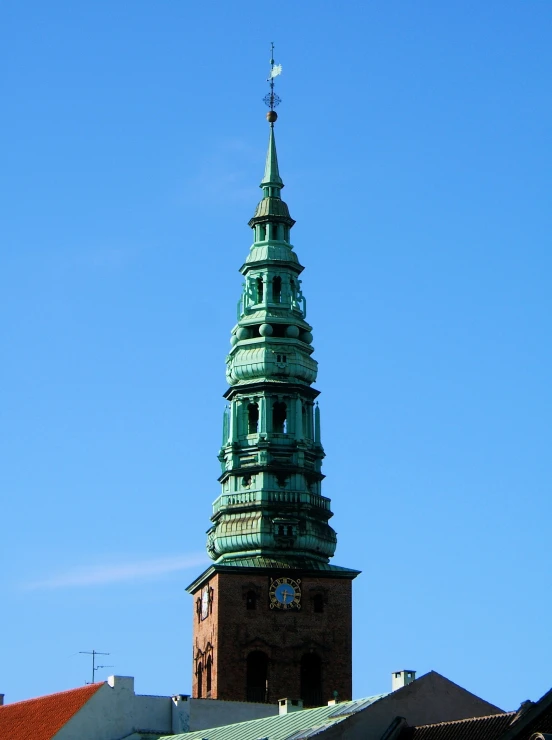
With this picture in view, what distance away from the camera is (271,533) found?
112 metres

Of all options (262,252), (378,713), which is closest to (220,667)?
(262,252)

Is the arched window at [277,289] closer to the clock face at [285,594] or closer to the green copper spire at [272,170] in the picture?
the green copper spire at [272,170]

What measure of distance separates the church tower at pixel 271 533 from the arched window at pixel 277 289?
0.08 meters

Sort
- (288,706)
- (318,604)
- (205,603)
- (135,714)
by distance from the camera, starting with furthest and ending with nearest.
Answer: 1. (205,603)
2. (318,604)
3. (135,714)
4. (288,706)

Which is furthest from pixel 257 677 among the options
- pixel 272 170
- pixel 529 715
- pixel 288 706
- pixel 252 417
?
pixel 529 715

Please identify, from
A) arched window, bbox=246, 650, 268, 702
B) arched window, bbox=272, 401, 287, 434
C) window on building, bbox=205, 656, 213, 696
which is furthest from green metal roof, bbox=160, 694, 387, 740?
arched window, bbox=272, 401, 287, 434

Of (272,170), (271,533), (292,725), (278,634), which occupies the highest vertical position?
(272,170)

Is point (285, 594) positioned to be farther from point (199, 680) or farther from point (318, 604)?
point (199, 680)

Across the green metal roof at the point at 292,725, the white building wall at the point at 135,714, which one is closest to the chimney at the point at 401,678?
the green metal roof at the point at 292,725

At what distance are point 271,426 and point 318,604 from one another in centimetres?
1003

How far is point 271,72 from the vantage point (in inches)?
4882

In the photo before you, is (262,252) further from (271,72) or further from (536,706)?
(536,706)

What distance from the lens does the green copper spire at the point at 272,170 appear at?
122438 mm

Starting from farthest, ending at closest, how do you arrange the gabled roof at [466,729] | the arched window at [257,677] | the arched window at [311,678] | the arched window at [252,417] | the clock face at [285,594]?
the arched window at [252,417]
the clock face at [285,594]
the arched window at [311,678]
the arched window at [257,677]
the gabled roof at [466,729]
